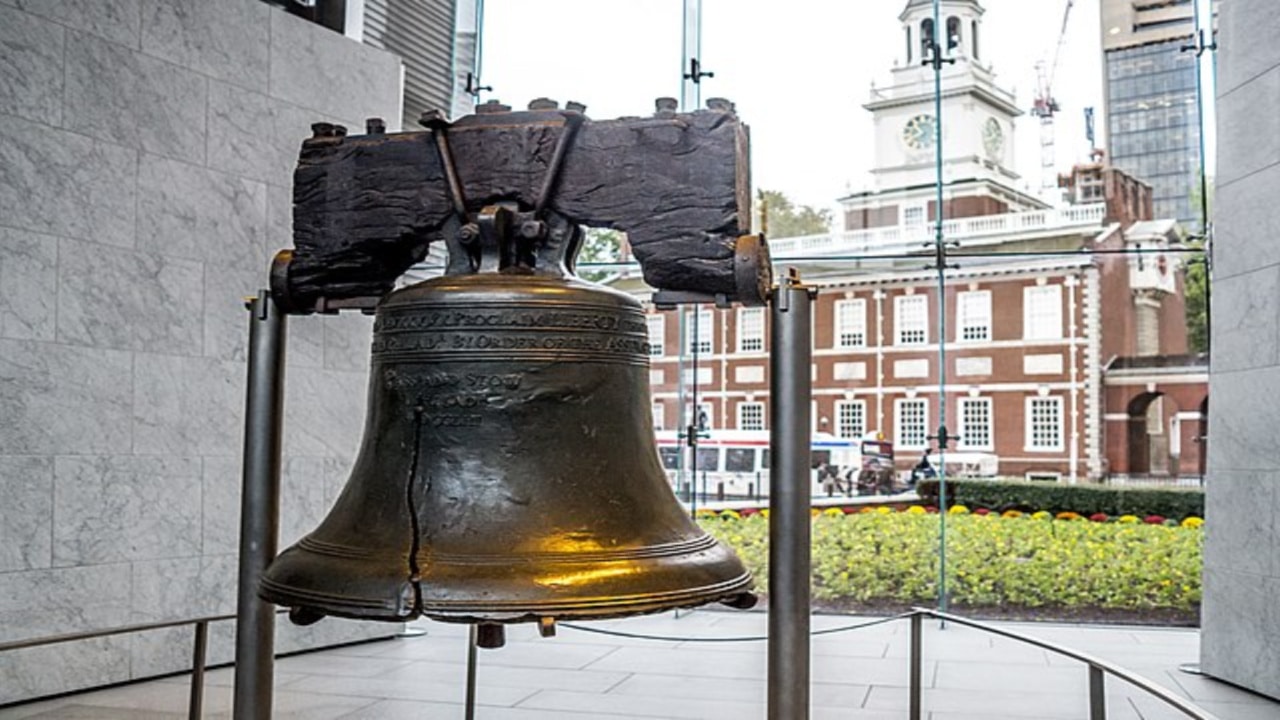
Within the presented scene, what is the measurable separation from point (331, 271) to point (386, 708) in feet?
10.1

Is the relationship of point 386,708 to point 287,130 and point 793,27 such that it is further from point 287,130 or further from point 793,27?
point 793,27

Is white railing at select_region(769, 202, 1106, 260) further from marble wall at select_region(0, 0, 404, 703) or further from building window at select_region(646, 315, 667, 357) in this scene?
marble wall at select_region(0, 0, 404, 703)

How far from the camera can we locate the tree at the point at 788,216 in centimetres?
841

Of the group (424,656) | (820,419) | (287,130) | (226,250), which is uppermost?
(287,130)

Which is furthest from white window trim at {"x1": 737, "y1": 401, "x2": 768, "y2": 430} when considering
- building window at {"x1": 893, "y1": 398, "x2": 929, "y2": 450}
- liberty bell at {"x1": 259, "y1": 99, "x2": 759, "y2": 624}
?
liberty bell at {"x1": 259, "y1": 99, "x2": 759, "y2": 624}

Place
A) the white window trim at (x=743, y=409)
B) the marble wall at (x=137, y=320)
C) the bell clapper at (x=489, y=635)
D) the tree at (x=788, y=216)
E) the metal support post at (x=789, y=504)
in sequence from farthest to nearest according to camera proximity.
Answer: the tree at (x=788, y=216) → the white window trim at (x=743, y=409) → the marble wall at (x=137, y=320) → the metal support post at (x=789, y=504) → the bell clapper at (x=489, y=635)

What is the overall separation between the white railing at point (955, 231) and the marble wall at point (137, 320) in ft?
11.9

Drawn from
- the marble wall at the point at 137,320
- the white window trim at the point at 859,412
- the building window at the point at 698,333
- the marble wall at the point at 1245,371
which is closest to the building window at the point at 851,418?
the white window trim at the point at 859,412

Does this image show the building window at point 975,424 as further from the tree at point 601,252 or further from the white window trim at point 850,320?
the tree at point 601,252

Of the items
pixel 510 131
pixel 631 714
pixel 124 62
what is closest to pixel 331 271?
pixel 510 131

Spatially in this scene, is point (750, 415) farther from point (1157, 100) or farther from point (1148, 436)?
point (1157, 100)

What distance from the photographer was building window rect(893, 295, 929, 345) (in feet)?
26.8

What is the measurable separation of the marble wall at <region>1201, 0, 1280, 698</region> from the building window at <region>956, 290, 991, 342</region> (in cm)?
226

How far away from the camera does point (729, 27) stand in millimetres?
8180
